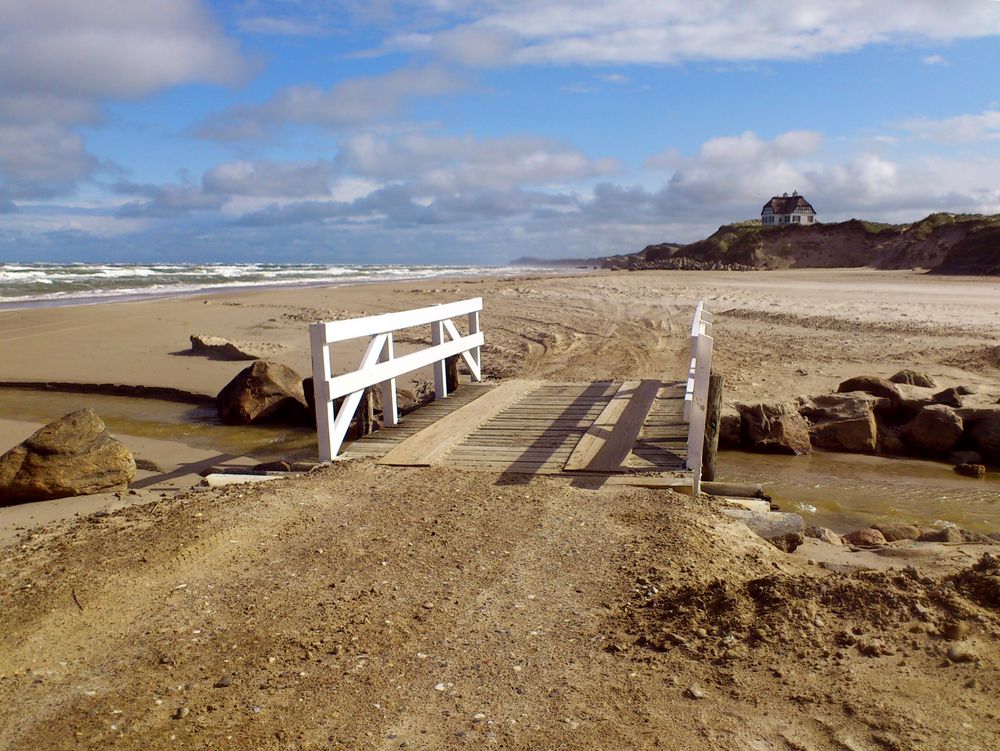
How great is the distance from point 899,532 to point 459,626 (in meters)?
4.17

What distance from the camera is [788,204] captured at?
302ft

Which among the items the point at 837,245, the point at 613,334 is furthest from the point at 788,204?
the point at 613,334

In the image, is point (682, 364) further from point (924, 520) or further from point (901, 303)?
point (901, 303)

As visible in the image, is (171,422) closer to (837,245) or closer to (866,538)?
(866,538)

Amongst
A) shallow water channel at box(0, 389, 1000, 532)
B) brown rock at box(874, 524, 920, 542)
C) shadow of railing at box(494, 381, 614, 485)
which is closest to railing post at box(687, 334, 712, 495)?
shadow of railing at box(494, 381, 614, 485)

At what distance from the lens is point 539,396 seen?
395 inches

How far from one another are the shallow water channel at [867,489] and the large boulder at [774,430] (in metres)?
0.15

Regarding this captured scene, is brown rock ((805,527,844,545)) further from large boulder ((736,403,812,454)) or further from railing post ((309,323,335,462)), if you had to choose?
railing post ((309,323,335,462))

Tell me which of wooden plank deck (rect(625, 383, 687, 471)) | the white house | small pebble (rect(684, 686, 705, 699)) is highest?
the white house

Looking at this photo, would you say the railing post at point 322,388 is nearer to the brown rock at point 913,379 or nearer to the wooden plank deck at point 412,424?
the wooden plank deck at point 412,424

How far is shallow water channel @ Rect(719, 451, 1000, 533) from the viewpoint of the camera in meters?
7.55

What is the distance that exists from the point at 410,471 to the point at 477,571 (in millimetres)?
2360

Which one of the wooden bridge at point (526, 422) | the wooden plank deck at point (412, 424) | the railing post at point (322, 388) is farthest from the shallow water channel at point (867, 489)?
the railing post at point (322, 388)

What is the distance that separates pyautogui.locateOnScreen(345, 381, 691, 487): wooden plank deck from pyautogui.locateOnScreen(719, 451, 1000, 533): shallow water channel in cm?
124
